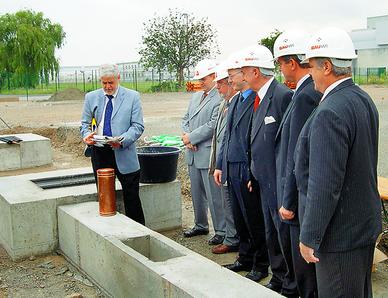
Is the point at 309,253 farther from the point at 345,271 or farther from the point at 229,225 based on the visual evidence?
the point at 229,225

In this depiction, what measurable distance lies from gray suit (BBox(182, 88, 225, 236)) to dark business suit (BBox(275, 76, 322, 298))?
2003mm

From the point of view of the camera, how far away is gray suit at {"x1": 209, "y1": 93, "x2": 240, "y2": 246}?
17.5 feet

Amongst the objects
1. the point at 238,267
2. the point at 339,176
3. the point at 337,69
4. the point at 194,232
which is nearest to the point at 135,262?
the point at 238,267

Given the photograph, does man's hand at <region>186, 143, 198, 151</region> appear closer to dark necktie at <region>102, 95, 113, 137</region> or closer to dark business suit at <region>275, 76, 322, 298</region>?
dark necktie at <region>102, 95, 113, 137</region>

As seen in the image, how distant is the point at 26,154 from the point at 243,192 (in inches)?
291

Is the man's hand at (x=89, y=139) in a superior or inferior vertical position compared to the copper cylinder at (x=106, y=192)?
superior

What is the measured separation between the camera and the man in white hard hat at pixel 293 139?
3.27m

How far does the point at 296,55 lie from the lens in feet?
12.0

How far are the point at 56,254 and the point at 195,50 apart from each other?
38.5m

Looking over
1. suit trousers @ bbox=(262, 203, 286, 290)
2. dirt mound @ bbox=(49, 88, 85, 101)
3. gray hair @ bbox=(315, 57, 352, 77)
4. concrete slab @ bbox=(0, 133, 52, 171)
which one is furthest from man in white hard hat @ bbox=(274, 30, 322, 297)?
dirt mound @ bbox=(49, 88, 85, 101)

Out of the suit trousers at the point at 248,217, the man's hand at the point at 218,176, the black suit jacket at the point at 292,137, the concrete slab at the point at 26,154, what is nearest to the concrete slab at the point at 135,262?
the black suit jacket at the point at 292,137

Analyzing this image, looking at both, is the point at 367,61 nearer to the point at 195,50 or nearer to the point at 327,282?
the point at 195,50

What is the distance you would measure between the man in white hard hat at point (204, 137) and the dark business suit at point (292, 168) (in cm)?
201

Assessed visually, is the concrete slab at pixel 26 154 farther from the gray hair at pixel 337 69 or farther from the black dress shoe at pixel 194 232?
the gray hair at pixel 337 69
